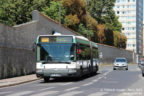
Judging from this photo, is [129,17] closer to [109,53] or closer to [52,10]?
[109,53]

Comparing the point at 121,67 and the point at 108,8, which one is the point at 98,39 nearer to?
the point at 108,8

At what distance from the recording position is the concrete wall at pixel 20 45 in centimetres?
2492

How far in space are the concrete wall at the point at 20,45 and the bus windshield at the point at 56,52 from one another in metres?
3.82

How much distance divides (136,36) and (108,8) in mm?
62080

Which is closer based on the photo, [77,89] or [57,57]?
[77,89]

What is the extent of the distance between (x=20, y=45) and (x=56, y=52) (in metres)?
8.36

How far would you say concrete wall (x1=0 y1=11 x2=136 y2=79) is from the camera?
24922mm

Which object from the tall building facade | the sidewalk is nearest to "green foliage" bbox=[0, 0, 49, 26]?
the sidewalk

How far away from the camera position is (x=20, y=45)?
95.7ft

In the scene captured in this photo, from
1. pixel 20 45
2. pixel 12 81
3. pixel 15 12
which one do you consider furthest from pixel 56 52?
pixel 15 12

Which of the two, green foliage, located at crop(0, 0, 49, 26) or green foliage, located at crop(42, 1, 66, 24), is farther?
green foliage, located at crop(42, 1, 66, 24)

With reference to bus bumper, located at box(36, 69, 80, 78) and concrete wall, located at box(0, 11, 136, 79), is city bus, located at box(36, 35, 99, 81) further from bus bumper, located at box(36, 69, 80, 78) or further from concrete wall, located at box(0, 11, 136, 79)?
concrete wall, located at box(0, 11, 136, 79)

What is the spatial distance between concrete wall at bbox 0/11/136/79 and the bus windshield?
3815 millimetres

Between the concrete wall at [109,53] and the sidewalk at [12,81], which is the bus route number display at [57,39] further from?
the concrete wall at [109,53]
